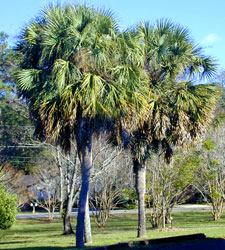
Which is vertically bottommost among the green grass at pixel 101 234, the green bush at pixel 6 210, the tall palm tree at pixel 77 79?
the green grass at pixel 101 234

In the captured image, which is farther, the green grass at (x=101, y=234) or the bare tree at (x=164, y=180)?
the bare tree at (x=164, y=180)

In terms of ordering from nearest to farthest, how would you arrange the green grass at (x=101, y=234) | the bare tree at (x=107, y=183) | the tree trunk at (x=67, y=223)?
1. the green grass at (x=101, y=234)
2. the tree trunk at (x=67, y=223)
3. the bare tree at (x=107, y=183)

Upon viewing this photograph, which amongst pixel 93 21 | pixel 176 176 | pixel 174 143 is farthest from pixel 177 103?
pixel 176 176

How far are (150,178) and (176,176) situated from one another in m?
1.55

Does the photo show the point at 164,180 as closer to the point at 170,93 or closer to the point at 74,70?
the point at 170,93

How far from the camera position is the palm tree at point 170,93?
12781 mm

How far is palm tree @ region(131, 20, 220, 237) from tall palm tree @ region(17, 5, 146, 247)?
1664 millimetres

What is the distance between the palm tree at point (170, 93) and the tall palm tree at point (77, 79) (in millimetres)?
1664

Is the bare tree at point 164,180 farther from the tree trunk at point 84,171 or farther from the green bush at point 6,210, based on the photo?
the tree trunk at point 84,171

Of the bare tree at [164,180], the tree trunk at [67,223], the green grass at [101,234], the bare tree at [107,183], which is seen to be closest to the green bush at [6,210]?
the green grass at [101,234]

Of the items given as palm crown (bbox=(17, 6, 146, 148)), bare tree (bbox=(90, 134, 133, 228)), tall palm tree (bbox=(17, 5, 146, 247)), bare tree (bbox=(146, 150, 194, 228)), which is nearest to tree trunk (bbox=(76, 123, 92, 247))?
tall palm tree (bbox=(17, 5, 146, 247))

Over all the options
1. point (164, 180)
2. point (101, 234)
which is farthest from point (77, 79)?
point (164, 180)

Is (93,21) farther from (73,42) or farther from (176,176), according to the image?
(176,176)

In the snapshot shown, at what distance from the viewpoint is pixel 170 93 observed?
523 inches
